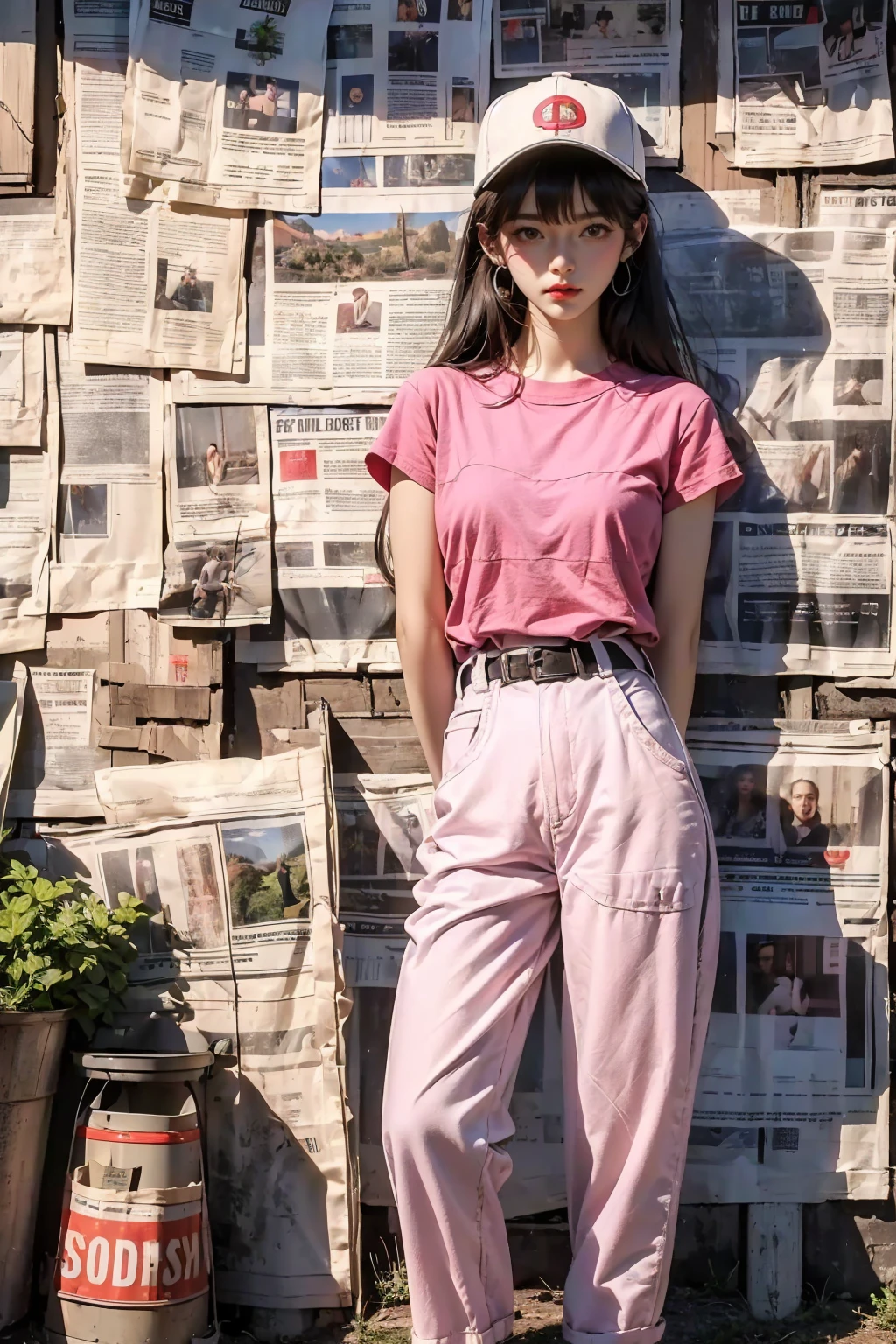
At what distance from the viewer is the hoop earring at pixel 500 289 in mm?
2588

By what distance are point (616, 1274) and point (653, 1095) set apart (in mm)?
338

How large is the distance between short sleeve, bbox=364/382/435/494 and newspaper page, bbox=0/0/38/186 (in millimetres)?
1119

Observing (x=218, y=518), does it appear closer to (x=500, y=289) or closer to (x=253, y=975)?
(x=500, y=289)

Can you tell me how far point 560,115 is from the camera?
2.39 metres

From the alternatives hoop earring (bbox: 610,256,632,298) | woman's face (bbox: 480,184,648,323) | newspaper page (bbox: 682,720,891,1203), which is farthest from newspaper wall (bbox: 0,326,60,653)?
newspaper page (bbox: 682,720,891,1203)

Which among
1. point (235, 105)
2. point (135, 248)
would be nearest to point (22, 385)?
point (135, 248)

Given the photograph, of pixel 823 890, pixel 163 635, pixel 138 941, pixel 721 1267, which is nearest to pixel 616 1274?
pixel 721 1267

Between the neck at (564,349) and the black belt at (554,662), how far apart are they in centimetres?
56

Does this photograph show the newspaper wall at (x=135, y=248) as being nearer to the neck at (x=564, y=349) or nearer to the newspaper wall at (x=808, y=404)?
the neck at (x=564, y=349)

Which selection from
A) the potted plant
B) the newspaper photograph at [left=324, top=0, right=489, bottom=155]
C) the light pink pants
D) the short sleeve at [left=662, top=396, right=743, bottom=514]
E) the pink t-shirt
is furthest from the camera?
the newspaper photograph at [left=324, top=0, right=489, bottom=155]

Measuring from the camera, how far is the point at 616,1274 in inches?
90.4

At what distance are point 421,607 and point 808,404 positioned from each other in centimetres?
102

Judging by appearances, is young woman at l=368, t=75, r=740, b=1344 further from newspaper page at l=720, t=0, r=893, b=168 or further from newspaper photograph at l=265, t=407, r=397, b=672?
newspaper page at l=720, t=0, r=893, b=168

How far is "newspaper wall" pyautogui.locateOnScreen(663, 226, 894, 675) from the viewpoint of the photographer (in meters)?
2.81
